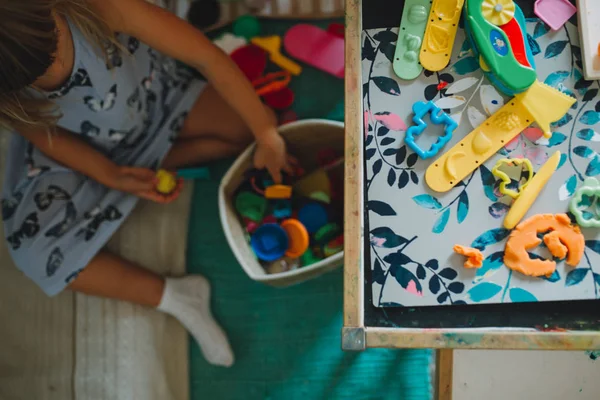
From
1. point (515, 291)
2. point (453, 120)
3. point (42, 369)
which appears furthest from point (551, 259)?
point (42, 369)

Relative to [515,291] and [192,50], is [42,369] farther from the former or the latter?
[515,291]

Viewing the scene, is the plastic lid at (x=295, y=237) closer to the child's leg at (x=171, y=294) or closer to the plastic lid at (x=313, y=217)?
the plastic lid at (x=313, y=217)

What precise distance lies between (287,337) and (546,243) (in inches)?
20.5

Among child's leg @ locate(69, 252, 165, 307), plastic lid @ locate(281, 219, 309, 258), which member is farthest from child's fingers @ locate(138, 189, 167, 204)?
plastic lid @ locate(281, 219, 309, 258)

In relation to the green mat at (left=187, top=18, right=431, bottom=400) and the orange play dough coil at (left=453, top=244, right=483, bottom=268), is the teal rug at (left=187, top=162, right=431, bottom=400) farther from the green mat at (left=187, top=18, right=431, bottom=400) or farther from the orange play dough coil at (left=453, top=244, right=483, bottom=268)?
the orange play dough coil at (left=453, top=244, right=483, bottom=268)

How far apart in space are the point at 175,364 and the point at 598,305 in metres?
0.70

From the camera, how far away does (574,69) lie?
56 cm

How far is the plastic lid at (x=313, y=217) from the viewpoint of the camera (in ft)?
2.79

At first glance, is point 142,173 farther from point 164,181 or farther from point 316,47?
point 316,47

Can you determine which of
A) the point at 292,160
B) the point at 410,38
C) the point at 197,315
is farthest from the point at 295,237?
the point at 410,38

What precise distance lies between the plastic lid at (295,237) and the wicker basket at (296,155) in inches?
1.7

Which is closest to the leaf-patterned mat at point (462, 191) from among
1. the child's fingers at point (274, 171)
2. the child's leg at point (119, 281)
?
the child's fingers at point (274, 171)

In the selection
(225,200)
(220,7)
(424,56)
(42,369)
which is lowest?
(42,369)

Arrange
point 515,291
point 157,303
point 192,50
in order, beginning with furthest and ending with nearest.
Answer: point 157,303
point 192,50
point 515,291
